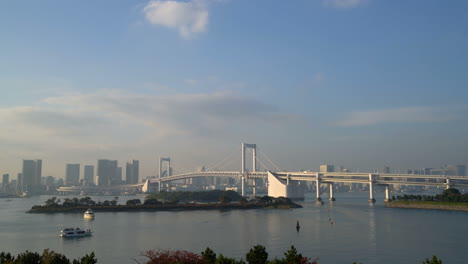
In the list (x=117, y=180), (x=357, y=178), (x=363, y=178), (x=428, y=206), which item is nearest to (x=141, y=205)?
(x=428, y=206)

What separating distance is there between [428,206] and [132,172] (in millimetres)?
84781

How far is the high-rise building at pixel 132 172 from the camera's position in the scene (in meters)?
104

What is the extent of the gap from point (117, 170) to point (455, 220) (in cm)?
9847

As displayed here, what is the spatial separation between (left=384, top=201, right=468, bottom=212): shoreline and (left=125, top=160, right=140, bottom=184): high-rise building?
8016cm

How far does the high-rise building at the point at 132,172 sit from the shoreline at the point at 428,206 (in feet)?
263

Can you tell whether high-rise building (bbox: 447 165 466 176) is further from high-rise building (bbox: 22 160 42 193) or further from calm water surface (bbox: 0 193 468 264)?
high-rise building (bbox: 22 160 42 193)

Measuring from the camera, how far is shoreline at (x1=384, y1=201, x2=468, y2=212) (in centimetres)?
2819

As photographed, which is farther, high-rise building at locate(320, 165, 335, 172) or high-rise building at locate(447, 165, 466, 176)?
high-rise building at locate(320, 165, 335, 172)

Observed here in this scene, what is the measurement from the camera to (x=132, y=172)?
10469cm

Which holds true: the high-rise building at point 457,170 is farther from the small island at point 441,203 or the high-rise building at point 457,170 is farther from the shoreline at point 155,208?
the shoreline at point 155,208

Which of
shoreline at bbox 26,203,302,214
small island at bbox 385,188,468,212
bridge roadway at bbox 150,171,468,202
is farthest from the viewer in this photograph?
bridge roadway at bbox 150,171,468,202

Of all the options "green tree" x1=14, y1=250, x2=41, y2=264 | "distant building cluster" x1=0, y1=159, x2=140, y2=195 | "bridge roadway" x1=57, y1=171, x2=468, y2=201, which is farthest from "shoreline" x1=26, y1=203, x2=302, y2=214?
"distant building cluster" x1=0, y1=159, x2=140, y2=195

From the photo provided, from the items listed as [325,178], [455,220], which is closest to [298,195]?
[325,178]

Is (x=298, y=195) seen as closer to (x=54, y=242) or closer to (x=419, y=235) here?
(x=419, y=235)
